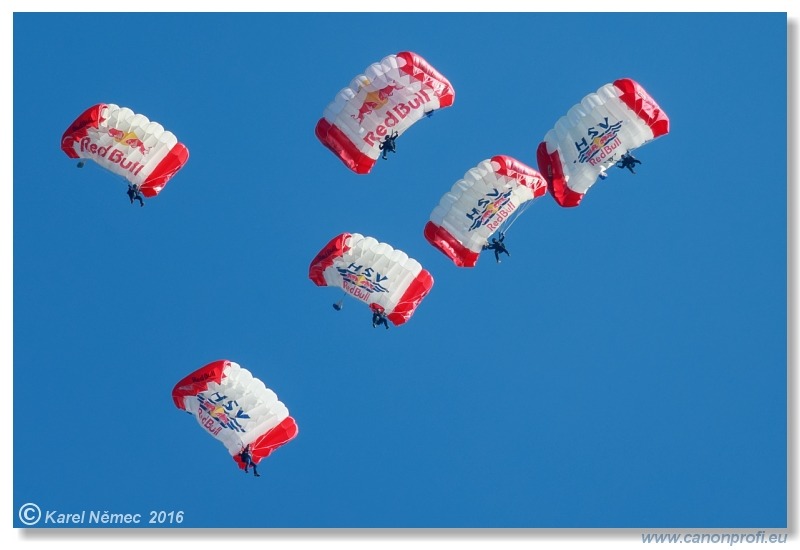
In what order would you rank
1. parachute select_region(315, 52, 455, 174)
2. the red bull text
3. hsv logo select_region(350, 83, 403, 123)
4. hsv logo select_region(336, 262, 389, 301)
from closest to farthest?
parachute select_region(315, 52, 455, 174) < hsv logo select_region(350, 83, 403, 123) < the red bull text < hsv logo select_region(336, 262, 389, 301)

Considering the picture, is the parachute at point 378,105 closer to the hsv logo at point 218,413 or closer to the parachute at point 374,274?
the parachute at point 374,274

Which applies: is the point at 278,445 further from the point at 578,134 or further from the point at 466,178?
the point at 578,134

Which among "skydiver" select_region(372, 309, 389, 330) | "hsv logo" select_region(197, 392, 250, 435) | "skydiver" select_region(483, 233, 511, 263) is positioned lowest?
"hsv logo" select_region(197, 392, 250, 435)

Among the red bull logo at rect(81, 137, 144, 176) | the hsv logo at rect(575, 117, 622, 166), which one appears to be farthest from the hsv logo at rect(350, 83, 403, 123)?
the red bull logo at rect(81, 137, 144, 176)

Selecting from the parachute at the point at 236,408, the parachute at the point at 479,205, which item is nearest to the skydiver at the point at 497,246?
the parachute at the point at 479,205

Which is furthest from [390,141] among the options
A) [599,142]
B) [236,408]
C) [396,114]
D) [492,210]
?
[236,408]

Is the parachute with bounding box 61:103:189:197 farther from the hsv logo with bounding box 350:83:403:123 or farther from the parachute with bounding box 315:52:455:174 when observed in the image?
the hsv logo with bounding box 350:83:403:123

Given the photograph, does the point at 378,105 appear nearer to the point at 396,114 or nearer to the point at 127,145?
the point at 396,114
